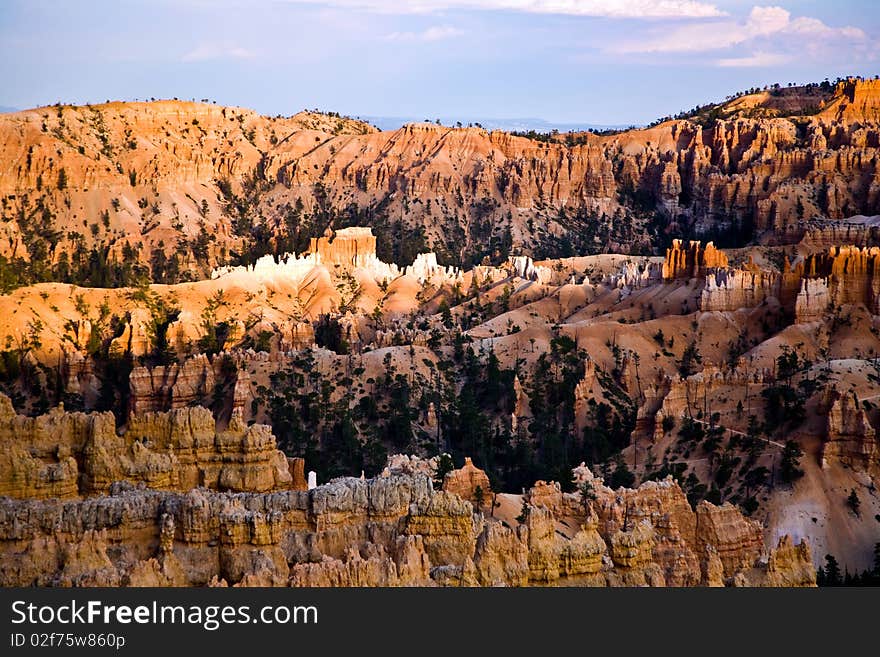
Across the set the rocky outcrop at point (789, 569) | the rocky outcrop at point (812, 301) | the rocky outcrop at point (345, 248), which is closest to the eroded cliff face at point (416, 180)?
the rocky outcrop at point (345, 248)

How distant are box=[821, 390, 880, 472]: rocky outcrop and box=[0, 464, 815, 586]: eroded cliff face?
29988 mm

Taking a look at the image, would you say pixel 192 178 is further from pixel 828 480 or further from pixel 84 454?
pixel 84 454

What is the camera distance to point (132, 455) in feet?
165

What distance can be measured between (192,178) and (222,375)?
3239 inches

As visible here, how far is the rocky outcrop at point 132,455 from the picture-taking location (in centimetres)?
4762

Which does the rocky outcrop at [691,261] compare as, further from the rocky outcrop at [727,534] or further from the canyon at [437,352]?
the rocky outcrop at [727,534]

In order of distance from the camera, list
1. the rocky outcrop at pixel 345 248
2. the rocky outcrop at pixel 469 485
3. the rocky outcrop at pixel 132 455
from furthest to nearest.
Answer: the rocky outcrop at pixel 345 248
the rocky outcrop at pixel 469 485
the rocky outcrop at pixel 132 455

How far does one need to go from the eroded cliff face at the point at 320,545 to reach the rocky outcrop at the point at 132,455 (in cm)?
190

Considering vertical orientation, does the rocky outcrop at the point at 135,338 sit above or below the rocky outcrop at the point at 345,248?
below

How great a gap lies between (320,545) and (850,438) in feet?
128

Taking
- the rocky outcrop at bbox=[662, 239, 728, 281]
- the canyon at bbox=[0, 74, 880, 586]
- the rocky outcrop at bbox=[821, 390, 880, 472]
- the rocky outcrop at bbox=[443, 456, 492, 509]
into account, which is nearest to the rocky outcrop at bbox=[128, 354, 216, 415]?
the canyon at bbox=[0, 74, 880, 586]

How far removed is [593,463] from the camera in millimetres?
84812

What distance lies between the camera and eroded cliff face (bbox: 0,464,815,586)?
135 ft

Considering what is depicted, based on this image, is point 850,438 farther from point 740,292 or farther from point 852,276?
point 740,292
